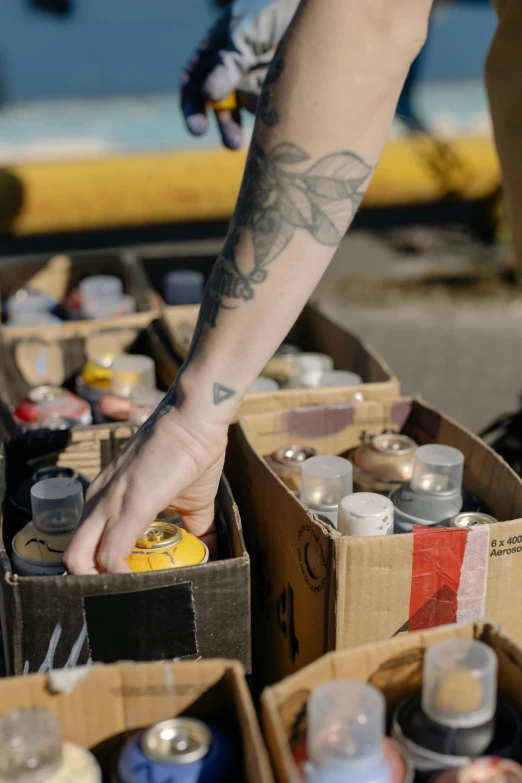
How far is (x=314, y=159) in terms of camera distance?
1.09m

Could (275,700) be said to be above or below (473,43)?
below

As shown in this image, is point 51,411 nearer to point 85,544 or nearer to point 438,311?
point 85,544

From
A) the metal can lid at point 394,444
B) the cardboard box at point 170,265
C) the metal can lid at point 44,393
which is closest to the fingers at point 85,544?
the metal can lid at point 394,444

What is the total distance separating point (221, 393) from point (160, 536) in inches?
10.5

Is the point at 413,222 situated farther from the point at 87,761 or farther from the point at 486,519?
the point at 87,761

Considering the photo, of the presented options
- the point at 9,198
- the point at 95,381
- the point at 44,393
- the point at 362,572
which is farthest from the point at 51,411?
the point at 9,198

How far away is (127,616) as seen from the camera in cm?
119

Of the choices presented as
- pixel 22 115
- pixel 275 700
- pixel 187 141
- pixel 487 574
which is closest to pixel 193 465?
pixel 275 700

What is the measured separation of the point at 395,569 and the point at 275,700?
356 mm

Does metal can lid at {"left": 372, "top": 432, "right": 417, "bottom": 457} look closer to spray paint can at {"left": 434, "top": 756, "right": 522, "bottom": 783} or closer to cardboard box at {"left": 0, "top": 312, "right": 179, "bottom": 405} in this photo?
cardboard box at {"left": 0, "top": 312, "right": 179, "bottom": 405}

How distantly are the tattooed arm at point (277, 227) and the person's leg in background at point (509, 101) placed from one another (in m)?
0.77

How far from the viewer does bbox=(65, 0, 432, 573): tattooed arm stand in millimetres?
1043

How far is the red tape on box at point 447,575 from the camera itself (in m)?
1.27

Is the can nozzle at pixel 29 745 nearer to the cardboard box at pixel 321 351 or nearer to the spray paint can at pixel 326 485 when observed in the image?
the spray paint can at pixel 326 485
